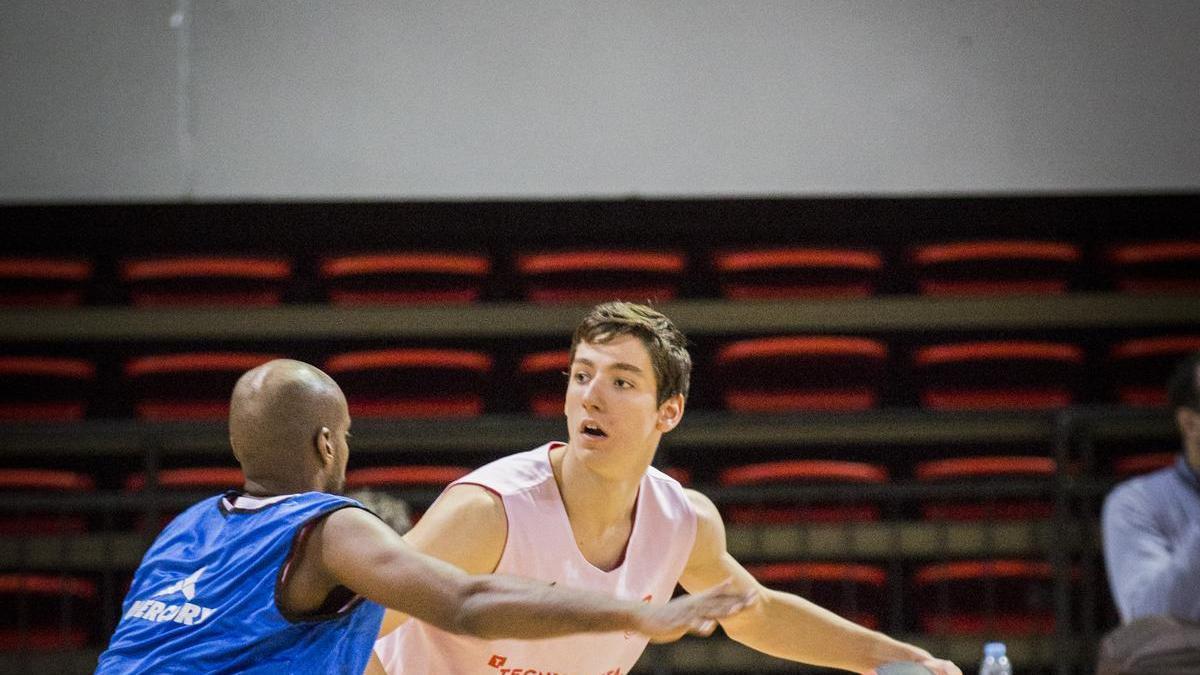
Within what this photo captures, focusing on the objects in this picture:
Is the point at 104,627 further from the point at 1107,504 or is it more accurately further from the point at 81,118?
the point at 1107,504

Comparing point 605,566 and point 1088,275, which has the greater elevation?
point 1088,275

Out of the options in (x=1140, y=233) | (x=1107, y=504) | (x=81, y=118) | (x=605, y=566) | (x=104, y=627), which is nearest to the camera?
(x=605, y=566)

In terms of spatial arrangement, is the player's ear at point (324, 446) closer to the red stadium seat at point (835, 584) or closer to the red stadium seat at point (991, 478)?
the red stadium seat at point (835, 584)

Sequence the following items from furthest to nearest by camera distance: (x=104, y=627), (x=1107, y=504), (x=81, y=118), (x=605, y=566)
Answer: (x=81, y=118) < (x=104, y=627) < (x=1107, y=504) < (x=605, y=566)

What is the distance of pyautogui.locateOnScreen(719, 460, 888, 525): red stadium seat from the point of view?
460 cm

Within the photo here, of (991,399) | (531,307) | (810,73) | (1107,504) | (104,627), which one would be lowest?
(104,627)

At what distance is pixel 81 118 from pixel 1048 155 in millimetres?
3634

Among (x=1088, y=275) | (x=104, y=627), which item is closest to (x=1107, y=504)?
(x=1088, y=275)

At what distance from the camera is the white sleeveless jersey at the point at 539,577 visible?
2.69 metres

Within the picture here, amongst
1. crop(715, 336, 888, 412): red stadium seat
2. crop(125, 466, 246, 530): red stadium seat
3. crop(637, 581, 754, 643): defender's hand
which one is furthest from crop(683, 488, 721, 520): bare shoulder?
crop(125, 466, 246, 530): red stadium seat

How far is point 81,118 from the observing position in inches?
202

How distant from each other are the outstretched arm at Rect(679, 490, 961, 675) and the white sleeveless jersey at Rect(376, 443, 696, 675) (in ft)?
0.45

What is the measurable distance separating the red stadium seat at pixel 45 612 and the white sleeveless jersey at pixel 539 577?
84.6 inches

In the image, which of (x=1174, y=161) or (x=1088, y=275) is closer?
(x=1174, y=161)
